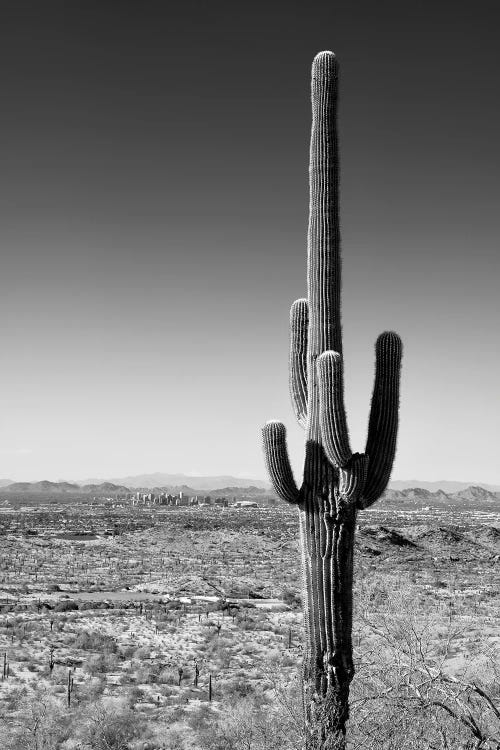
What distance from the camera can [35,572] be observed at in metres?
38.0

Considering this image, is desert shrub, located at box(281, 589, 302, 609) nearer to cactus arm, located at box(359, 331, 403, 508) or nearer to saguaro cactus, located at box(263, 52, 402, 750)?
saguaro cactus, located at box(263, 52, 402, 750)

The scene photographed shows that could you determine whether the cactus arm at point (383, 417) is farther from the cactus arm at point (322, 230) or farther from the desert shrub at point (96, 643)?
the desert shrub at point (96, 643)

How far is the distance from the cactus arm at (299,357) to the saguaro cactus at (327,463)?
0.02m

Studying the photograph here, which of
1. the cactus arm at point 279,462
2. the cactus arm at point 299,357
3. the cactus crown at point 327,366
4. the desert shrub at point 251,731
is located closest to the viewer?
the cactus crown at point 327,366

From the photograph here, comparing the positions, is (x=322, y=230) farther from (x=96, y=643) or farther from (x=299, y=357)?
(x=96, y=643)

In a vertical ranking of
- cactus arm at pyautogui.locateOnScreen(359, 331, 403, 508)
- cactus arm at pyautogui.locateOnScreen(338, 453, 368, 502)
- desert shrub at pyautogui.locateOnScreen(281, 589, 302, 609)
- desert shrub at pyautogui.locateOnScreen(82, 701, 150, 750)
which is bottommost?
desert shrub at pyautogui.locateOnScreen(281, 589, 302, 609)

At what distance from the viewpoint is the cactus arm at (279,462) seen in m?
8.68

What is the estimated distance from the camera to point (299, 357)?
992 centimetres

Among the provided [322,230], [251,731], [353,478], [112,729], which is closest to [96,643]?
[112,729]

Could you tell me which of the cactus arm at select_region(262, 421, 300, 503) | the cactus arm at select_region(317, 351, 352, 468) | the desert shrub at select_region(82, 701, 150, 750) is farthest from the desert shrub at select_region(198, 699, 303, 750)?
the cactus arm at select_region(317, 351, 352, 468)

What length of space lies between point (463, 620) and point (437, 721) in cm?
1797

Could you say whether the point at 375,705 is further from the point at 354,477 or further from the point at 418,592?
the point at 418,592

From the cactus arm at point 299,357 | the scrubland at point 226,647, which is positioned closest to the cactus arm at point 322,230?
the cactus arm at point 299,357

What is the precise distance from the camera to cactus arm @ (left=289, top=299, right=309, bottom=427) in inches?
385
